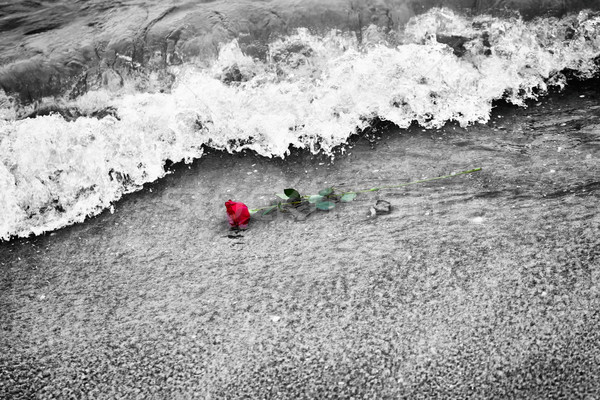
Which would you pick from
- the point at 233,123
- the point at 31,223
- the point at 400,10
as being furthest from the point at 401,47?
the point at 31,223

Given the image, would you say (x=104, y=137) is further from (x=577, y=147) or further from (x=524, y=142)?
(x=577, y=147)

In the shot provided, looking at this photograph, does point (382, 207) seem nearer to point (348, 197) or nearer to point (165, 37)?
point (348, 197)

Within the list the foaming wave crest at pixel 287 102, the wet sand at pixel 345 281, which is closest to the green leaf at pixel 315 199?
the wet sand at pixel 345 281

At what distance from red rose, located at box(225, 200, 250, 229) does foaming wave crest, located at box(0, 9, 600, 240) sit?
2.16ft

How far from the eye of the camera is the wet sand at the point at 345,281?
2.11 metres

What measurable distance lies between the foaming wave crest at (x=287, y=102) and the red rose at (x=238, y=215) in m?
0.66

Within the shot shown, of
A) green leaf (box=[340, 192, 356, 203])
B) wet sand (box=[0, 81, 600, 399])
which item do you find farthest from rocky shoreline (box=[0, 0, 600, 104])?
green leaf (box=[340, 192, 356, 203])

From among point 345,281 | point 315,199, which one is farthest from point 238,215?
point 345,281

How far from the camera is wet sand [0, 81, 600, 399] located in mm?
2105

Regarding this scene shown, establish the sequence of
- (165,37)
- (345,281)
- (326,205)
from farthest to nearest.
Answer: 1. (165,37)
2. (326,205)
3. (345,281)

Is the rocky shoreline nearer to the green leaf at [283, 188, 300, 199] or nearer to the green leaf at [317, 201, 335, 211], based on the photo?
the green leaf at [283, 188, 300, 199]

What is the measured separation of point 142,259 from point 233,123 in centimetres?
127

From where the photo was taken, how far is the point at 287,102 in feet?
11.8

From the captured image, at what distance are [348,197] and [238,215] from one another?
739 millimetres
